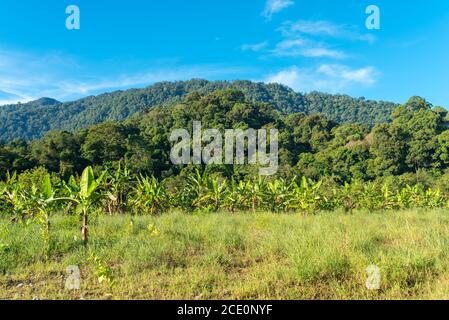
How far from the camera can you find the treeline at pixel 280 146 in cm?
3062

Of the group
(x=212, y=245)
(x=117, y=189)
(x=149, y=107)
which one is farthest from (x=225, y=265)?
(x=149, y=107)

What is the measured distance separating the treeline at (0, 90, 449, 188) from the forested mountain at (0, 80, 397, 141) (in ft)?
99.2

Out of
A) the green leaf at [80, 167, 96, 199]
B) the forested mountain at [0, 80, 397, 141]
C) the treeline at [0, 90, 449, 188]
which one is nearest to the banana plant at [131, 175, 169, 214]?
the green leaf at [80, 167, 96, 199]

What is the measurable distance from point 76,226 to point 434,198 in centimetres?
1453

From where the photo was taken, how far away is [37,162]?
94.4ft

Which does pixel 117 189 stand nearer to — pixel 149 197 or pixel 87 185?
pixel 149 197

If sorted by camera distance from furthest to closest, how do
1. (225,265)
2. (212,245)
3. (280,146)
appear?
(280,146) → (212,245) → (225,265)

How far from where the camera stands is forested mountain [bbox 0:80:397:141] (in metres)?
86.9

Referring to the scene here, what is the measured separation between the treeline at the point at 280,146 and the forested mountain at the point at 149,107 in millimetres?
30240

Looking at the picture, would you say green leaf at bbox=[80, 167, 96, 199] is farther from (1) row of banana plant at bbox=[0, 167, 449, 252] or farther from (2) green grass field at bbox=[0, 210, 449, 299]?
(1) row of banana plant at bbox=[0, 167, 449, 252]

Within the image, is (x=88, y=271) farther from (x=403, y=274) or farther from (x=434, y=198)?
(x=434, y=198)

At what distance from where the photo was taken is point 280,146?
137 feet

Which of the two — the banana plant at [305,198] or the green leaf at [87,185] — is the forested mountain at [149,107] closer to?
the banana plant at [305,198]

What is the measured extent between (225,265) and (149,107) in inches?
3018
